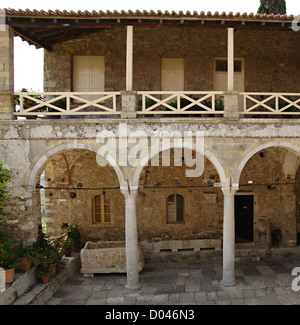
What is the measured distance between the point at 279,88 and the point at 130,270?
9.10 meters

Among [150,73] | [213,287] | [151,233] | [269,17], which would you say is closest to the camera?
[269,17]

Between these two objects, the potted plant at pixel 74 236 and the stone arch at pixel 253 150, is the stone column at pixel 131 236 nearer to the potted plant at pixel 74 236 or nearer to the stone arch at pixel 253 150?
the stone arch at pixel 253 150

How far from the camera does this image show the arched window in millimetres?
12312

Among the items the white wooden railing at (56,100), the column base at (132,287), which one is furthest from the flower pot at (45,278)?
the white wooden railing at (56,100)

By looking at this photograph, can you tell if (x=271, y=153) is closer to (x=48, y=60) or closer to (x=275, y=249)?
(x=275, y=249)

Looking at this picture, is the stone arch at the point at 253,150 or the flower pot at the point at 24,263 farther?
the stone arch at the point at 253,150

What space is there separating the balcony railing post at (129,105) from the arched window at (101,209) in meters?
4.87

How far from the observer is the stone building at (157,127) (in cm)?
868

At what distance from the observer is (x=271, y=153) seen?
469 inches

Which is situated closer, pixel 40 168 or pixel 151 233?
pixel 40 168

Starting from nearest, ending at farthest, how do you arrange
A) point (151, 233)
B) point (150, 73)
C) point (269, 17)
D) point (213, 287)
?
point (269, 17) < point (213, 287) < point (150, 73) < point (151, 233)

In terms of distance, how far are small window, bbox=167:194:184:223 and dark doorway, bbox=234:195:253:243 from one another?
2.55m

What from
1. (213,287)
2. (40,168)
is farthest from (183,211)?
(40,168)

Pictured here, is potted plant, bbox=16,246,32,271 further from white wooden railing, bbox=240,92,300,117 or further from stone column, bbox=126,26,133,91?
white wooden railing, bbox=240,92,300,117
